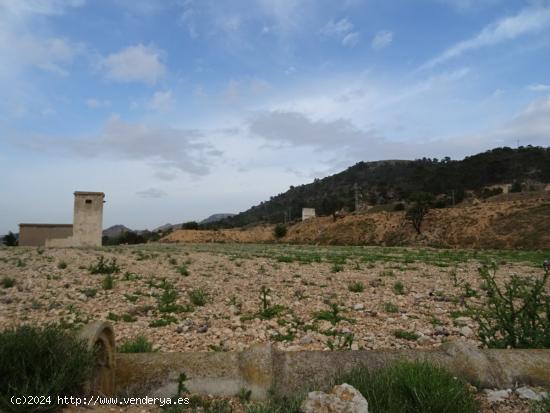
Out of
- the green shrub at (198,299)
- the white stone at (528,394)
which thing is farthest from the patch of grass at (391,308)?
the white stone at (528,394)

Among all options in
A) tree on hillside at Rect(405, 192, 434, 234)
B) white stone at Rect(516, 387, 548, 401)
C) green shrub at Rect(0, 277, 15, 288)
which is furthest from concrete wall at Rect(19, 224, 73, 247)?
white stone at Rect(516, 387, 548, 401)

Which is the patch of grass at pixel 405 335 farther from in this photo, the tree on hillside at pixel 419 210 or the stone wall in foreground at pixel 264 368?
the tree on hillside at pixel 419 210

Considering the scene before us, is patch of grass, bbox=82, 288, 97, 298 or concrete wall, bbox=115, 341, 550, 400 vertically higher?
concrete wall, bbox=115, 341, 550, 400

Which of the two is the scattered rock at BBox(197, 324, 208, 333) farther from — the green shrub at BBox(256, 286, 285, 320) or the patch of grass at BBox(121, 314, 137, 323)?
the patch of grass at BBox(121, 314, 137, 323)

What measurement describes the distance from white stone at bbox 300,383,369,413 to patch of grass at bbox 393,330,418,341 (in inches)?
151

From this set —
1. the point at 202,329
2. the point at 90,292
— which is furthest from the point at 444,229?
→ the point at 202,329

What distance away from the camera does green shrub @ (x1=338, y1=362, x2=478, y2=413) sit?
295 cm

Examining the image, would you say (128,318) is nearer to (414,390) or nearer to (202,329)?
(202,329)

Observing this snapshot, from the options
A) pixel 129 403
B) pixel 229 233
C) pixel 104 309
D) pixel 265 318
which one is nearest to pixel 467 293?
pixel 265 318

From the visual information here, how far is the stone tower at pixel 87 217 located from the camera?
32.6 metres

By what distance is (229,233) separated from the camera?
70938mm

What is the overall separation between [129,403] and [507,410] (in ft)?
9.22

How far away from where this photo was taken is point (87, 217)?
32.9 metres

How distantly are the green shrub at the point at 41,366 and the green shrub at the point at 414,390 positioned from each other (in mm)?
1966
